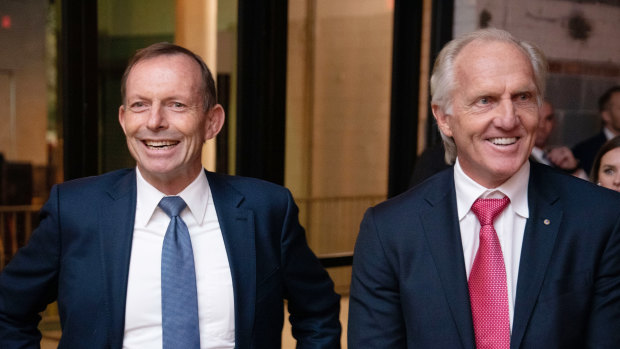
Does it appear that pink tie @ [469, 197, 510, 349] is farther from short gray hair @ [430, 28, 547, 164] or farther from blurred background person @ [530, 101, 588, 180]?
blurred background person @ [530, 101, 588, 180]

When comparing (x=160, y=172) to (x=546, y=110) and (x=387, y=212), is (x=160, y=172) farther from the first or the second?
(x=546, y=110)

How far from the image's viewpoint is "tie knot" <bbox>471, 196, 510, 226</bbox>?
192 cm

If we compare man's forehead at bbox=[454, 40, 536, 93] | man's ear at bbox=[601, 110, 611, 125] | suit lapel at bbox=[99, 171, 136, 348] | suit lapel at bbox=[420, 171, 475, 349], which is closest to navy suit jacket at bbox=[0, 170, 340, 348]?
suit lapel at bbox=[99, 171, 136, 348]

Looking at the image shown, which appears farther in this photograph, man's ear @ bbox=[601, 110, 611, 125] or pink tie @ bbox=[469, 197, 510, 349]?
man's ear @ bbox=[601, 110, 611, 125]

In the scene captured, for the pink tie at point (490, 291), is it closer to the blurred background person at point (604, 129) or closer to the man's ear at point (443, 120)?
the man's ear at point (443, 120)

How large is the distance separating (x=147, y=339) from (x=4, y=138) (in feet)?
7.00

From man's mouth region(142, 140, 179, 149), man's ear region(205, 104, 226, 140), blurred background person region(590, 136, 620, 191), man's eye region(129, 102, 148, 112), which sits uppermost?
man's eye region(129, 102, 148, 112)

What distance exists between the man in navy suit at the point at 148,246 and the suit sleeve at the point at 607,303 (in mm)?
871

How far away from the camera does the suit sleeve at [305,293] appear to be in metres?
2.26

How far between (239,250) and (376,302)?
16.9 inches

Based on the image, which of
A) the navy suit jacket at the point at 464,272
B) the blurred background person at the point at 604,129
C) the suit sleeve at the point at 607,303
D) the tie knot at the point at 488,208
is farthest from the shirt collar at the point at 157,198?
the blurred background person at the point at 604,129

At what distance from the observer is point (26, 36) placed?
3734mm

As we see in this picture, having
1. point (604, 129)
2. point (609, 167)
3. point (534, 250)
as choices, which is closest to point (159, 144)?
point (534, 250)

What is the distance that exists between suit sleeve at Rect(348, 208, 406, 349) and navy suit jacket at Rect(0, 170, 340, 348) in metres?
0.30
